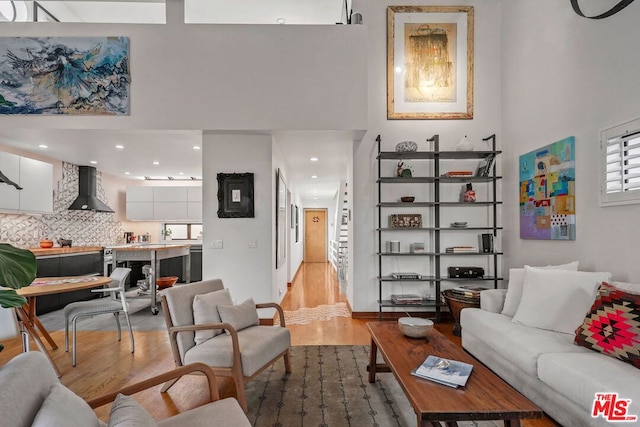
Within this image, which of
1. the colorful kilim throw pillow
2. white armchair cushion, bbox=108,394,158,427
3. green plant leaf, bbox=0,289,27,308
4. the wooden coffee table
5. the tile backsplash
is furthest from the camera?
the tile backsplash

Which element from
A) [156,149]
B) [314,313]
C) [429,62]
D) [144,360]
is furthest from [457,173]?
[156,149]

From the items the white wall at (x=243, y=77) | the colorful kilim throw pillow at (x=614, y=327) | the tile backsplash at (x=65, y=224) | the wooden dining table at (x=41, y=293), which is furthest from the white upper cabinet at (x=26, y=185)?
the colorful kilim throw pillow at (x=614, y=327)

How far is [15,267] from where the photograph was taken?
1.17 meters

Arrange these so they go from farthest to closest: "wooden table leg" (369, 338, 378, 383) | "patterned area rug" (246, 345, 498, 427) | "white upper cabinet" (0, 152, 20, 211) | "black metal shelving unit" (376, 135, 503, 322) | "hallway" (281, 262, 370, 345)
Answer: "white upper cabinet" (0, 152, 20, 211), "black metal shelving unit" (376, 135, 503, 322), "hallway" (281, 262, 370, 345), "wooden table leg" (369, 338, 378, 383), "patterned area rug" (246, 345, 498, 427)

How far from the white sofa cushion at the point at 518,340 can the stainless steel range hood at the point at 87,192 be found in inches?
278

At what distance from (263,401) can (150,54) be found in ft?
12.6

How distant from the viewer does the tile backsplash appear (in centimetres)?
532

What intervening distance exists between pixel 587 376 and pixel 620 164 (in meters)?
1.84

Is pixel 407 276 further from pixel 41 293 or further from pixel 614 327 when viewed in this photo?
pixel 41 293

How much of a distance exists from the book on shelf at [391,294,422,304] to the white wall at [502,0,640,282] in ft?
Answer: 4.21

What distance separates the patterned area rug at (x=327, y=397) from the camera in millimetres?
2141

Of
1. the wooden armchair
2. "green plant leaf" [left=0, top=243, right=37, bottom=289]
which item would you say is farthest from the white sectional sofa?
"green plant leaf" [left=0, top=243, right=37, bottom=289]

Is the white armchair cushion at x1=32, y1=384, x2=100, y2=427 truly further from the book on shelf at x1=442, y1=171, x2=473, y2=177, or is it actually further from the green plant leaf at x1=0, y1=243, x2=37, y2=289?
the book on shelf at x1=442, y1=171, x2=473, y2=177

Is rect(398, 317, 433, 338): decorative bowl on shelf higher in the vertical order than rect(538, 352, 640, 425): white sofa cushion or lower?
higher
